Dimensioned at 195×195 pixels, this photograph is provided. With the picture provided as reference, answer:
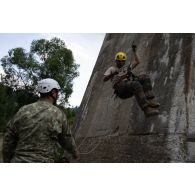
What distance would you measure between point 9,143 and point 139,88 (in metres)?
2.93

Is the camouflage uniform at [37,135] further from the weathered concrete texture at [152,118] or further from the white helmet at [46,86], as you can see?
the weathered concrete texture at [152,118]

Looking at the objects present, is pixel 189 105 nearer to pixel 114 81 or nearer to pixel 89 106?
pixel 114 81

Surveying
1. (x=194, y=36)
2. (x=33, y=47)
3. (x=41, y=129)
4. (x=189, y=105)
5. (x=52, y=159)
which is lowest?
(x=52, y=159)

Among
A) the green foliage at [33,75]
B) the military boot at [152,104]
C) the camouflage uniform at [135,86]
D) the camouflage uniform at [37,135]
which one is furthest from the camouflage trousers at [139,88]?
the green foliage at [33,75]

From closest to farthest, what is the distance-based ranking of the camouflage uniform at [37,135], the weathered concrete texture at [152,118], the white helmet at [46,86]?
the camouflage uniform at [37,135]
the white helmet at [46,86]
the weathered concrete texture at [152,118]

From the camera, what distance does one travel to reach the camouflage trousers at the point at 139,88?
225 inches

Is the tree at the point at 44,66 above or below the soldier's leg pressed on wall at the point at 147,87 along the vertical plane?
above

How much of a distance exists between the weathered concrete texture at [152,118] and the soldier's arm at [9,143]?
2.98 metres

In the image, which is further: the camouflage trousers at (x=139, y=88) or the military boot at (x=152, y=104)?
the military boot at (x=152, y=104)

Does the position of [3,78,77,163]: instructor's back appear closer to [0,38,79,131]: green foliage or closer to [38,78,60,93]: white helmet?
[38,78,60,93]: white helmet

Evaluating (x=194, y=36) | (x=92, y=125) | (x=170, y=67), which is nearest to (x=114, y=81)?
(x=170, y=67)

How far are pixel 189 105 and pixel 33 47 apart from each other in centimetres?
1562

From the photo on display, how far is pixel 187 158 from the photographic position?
5.23 m

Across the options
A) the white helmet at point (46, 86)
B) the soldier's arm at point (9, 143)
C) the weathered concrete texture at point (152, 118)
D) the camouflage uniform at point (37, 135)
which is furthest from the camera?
the weathered concrete texture at point (152, 118)
